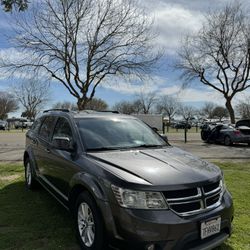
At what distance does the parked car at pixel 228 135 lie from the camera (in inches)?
762

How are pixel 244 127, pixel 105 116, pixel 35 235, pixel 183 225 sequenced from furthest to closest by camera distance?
pixel 244 127 → pixel 105 116 → pixel 35 235 → pixel 183 225

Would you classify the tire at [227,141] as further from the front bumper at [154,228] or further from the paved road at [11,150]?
the front bumper at [154,228]

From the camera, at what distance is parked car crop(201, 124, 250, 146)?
19.3 meters

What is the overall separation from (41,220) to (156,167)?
2.33 metres

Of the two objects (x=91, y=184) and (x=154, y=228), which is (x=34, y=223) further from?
(x=154, y=228)

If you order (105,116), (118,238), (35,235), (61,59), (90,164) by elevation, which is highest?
(61,59)

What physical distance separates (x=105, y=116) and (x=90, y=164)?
4.93ft

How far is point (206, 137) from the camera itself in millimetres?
22922

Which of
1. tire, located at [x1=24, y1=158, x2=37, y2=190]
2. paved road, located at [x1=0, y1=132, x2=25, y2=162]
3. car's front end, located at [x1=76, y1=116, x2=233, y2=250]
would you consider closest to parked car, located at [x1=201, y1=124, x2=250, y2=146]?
paved road, located at [x1=0, y1=132, x2=25, y2=162]

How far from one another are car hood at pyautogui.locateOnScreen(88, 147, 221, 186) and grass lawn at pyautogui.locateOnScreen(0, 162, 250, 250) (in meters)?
1.05

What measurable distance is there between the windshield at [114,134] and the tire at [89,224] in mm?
779

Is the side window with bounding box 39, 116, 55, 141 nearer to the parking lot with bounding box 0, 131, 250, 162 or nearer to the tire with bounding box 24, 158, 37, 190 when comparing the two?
the tire with bounding box 24, 158, 37, 190

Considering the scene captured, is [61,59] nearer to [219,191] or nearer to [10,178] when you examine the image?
[10,178]

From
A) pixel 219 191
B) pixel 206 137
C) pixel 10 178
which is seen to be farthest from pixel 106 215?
pixel 206 137
